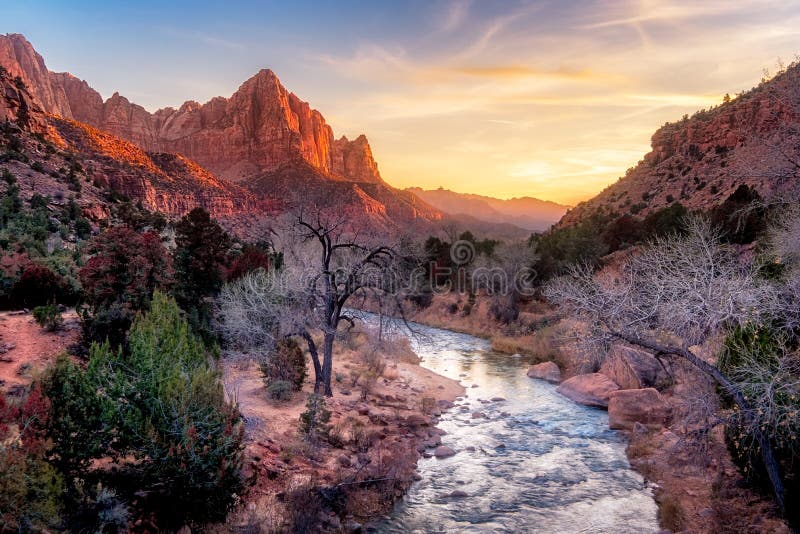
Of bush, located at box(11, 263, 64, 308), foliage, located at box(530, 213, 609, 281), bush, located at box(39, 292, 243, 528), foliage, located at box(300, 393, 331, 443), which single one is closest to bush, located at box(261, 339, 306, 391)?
foliage, located at box(300, 393, 331, 443)

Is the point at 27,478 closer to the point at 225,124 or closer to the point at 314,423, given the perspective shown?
the point at 314,423

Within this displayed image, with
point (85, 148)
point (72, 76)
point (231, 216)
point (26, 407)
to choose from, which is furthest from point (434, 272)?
point (72, 76)

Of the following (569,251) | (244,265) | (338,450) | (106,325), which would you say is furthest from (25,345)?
(569,251)

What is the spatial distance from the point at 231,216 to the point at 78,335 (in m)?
44.0

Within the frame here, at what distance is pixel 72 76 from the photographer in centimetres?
13812

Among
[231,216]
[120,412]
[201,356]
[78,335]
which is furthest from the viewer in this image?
[231,216]

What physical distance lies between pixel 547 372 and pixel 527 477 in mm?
11055

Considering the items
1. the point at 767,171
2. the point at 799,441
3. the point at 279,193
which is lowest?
the point at 799,441

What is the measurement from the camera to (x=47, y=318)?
1301 centimetres

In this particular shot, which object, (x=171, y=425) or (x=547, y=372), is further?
(x=547, y=372)

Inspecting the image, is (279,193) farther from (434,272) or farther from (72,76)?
(72,76)

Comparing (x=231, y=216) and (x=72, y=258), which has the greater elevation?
(x=231, y=216)

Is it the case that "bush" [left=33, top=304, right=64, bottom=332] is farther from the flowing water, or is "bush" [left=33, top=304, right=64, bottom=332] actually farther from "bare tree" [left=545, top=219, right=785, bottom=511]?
"bare tree" [left=545, top=219, right=785, bottom=511]

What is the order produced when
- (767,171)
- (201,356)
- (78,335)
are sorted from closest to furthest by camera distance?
(201,356)
(767,171)
(78,335)
